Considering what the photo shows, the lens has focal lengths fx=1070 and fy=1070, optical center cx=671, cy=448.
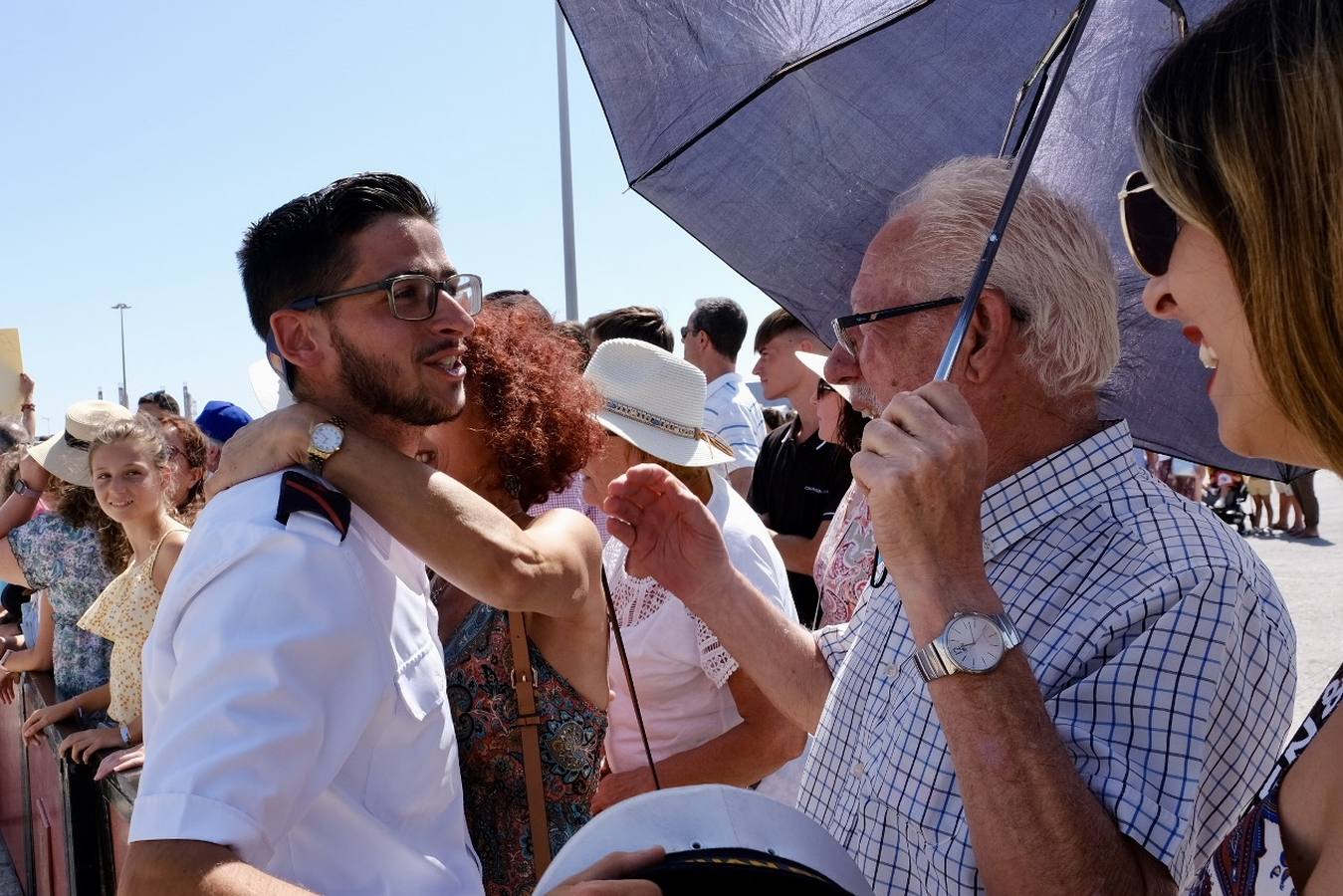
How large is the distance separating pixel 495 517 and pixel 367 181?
2.44 feet

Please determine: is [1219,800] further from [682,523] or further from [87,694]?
[87,694]

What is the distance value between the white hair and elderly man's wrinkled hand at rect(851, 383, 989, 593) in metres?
0.49

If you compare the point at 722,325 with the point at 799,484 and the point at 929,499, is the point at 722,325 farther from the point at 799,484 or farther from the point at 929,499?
the point at 929,499

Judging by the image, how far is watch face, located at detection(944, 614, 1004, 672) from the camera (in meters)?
1.37

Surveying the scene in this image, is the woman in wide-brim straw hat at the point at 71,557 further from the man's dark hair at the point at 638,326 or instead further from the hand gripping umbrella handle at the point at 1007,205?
the hand gripping umbrella handle at the point at 1007,205

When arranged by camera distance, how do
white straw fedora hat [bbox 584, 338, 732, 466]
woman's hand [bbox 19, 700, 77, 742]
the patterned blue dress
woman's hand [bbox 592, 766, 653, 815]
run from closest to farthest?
woman's hand [bbox 592, 766, 653, 815] → white straw fedora hat [bbox 584, 338, 732, 466] → woman's hand [bbox 19, 700, 77, 742] → the patterned blue dress

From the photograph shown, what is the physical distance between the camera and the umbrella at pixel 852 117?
82.0 inches

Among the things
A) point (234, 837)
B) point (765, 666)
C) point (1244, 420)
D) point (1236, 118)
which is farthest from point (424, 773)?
A: point (1236, 118)

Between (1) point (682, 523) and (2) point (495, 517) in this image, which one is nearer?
(2) point (495, 517)

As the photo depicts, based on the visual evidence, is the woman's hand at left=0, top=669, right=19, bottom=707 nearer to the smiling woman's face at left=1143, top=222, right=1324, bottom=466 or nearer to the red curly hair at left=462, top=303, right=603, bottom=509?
→ the red curly hair at left=462, top=303, right=603, bottom=509

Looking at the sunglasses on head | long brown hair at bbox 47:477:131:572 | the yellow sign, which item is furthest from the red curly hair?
the yellow sign

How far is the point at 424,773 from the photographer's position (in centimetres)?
181

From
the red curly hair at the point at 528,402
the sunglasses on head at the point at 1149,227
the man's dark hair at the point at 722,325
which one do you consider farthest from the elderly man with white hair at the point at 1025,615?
the man's dark hair at the point at 722,325

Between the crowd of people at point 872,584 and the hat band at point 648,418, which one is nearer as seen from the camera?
the crowd of people at point 872,584
